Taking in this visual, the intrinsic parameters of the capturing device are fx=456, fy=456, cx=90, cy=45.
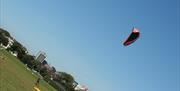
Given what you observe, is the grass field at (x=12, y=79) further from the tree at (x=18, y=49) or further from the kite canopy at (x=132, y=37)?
the tree at (x=18, y=49)

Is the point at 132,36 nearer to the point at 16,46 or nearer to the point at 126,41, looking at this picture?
the point at 126,41

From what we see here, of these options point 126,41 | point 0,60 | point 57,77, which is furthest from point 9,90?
point 57,77

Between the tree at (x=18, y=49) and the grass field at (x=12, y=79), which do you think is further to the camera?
the tree at (x=18, y=49)

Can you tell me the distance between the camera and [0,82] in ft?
143

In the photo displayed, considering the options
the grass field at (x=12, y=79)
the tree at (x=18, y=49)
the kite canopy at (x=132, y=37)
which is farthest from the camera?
the tree at (x=18, y=49)

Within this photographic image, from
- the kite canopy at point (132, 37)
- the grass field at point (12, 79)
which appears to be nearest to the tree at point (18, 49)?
the grass field at point (12, 79)

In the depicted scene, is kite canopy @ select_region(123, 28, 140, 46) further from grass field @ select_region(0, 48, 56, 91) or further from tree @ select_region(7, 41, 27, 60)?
tree @ select_region(7, 41, 27, 60)

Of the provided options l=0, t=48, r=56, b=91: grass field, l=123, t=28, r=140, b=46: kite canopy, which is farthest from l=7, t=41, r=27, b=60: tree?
l=123, t=28, r=140, b=46: kite canopy

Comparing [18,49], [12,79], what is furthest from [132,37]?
[18,49]

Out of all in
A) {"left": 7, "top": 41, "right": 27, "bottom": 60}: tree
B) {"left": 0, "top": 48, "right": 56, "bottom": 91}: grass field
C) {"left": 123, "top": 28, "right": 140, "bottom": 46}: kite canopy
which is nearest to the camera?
{"left": 123, "top": 28, "right": 140, "bottom": 46}: kite canopy

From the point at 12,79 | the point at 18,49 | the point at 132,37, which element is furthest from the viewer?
the point at 18,49

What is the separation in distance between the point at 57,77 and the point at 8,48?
63887 millimetres

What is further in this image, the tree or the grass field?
the tree

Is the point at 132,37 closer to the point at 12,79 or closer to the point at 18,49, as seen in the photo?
the point at 12,79
